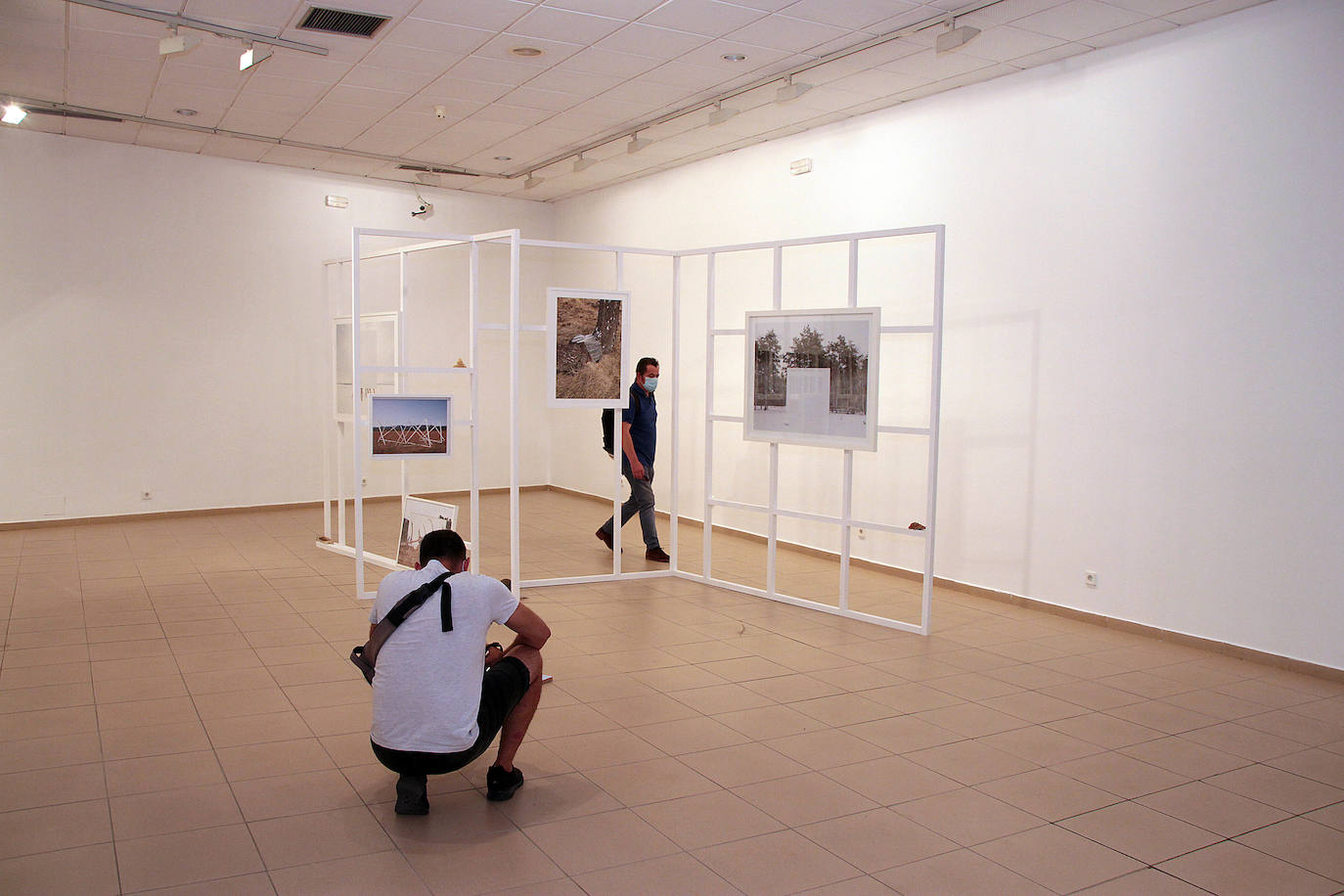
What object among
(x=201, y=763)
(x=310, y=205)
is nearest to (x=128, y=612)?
(x=201, y=763)

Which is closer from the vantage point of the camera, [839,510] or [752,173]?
[839,510]

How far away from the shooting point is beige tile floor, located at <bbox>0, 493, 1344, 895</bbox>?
350 centimetres

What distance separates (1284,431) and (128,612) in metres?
7.61

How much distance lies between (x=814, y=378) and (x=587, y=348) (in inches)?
70.3

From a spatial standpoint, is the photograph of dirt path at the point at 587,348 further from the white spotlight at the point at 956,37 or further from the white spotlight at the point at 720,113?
the white spotlight at the point at 956,37

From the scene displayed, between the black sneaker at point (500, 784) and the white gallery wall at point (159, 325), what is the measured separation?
692 cm

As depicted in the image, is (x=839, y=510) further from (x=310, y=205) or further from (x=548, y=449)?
(x=310, y=205)

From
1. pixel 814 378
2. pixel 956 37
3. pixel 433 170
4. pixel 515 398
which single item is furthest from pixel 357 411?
pixel 433 170

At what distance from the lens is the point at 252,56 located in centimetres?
686

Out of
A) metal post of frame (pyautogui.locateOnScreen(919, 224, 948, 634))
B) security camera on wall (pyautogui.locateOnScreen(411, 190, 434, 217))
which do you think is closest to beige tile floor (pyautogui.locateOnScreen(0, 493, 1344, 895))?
metal post of frame (pyautogui.locateOnScreen(919, 224, 948, 634))

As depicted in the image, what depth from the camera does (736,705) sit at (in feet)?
17.1

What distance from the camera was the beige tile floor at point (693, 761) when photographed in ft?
11.5

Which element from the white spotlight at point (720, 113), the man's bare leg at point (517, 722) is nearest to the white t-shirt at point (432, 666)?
the man's bare leg at point (517, 722)

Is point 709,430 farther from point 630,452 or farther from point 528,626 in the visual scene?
point 528,626
